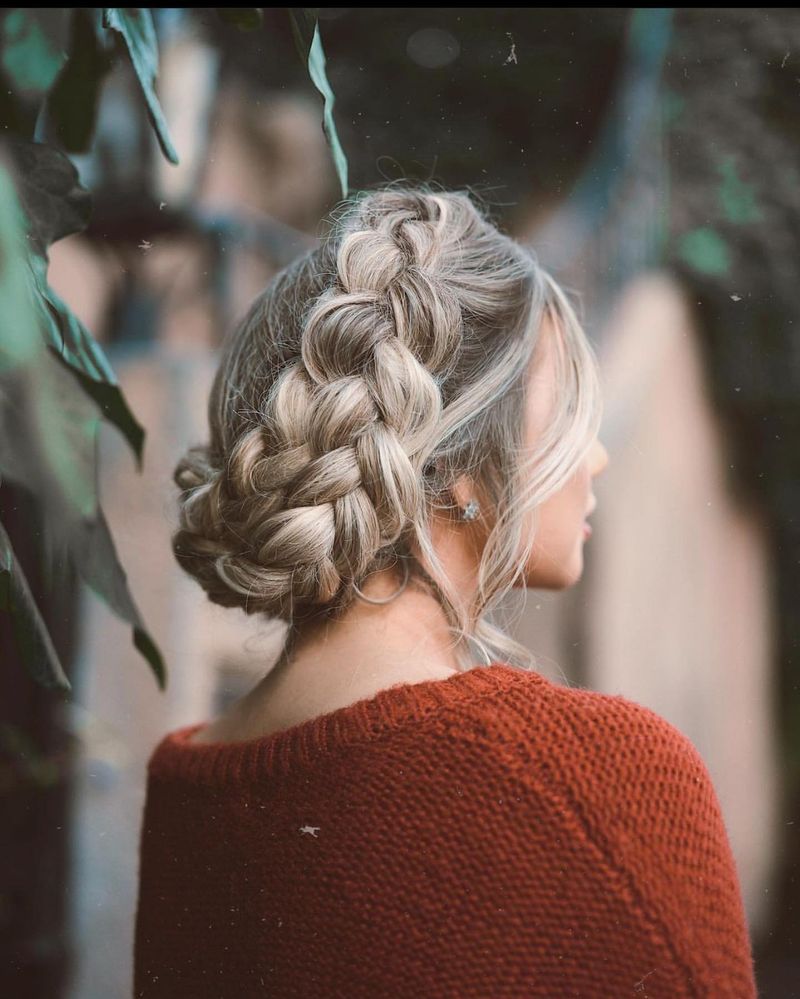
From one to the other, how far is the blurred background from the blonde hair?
11 centimetres

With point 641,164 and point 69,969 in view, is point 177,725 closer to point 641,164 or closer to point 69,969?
point 69,969

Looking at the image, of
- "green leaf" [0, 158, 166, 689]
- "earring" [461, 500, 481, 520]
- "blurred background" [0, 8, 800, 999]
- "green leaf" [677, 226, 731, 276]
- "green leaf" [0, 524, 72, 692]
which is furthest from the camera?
"green leaf" [677, 226, 731, 276]

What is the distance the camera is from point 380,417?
2.53 feet

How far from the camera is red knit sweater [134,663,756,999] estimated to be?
646 millimetres

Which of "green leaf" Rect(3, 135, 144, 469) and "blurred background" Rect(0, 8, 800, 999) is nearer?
"green leaf" Rect(3, 135, 144, 469)

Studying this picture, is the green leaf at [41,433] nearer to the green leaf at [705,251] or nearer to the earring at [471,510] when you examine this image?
the earring at [471,510]

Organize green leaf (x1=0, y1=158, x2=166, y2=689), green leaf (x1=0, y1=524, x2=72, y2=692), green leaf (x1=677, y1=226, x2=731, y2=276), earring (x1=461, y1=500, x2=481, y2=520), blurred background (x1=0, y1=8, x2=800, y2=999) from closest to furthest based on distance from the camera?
green leaf (x1=0, y1=158, x2=166, y2=689)
green leaf (x1=0, y1=524, x2=72, y2=692)
earring (x1=461, y1=500, x2=481, y2=520)
blurred background (x1=0, y1=8, x2=800, y2=999)
green leaf (x1=677, y1=226, x2=731, y2=276)

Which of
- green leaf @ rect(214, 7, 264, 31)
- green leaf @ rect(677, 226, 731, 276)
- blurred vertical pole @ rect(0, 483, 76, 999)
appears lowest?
blurred vertical pole @ rect(0, 483, 76, 999)

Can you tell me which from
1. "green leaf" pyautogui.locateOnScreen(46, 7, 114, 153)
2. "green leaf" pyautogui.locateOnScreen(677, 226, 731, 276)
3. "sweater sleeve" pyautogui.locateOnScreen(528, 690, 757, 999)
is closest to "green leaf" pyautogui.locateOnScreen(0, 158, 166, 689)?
"green leaf" pyautogui.locateOnScreen(46, 7, 114, 153)

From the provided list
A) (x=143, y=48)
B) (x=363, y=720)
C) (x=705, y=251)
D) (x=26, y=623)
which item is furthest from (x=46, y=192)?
(x=705, y=251)

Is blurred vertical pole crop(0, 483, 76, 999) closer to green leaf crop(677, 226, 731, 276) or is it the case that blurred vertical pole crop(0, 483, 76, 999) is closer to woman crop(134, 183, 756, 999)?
woman crop(134, 183, 756, 999)

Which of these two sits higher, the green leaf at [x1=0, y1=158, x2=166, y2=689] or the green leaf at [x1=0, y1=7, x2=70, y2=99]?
the green leaf at [x1=0, y1=7, x2=70, y2=99]

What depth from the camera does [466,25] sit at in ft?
4.55

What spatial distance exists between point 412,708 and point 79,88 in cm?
65
